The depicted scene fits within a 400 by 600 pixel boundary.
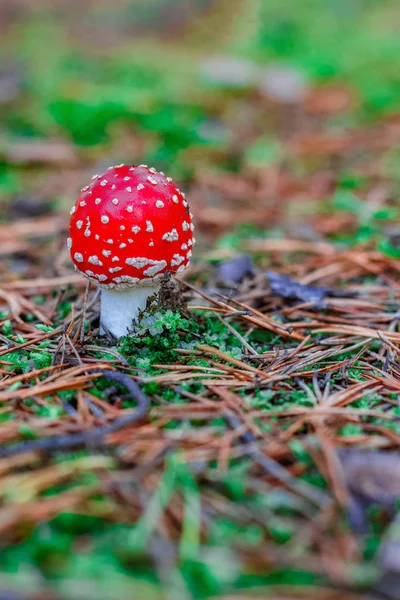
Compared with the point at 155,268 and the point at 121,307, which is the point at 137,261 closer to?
the point at 155,268

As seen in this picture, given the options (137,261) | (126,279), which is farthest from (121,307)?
(137,261)

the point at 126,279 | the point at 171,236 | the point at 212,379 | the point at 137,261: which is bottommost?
the point at 212,379

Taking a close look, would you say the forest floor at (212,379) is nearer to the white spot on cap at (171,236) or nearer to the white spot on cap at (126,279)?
the white spot on cap at (126,279)

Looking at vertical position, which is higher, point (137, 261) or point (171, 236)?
point (171, 236)

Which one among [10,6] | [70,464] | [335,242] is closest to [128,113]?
[335,242]

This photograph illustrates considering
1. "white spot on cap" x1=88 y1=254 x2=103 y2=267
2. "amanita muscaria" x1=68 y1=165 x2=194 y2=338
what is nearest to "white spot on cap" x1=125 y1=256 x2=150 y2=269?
"amanita muscaria" x1=68 y1=165 x2=194 y2=338

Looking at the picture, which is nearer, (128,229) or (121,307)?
(128,229)

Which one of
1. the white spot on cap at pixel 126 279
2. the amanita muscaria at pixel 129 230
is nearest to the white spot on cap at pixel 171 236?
the amanita muscaria at pixel 129 230

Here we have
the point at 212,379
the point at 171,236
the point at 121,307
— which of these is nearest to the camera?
the point at 212,379
